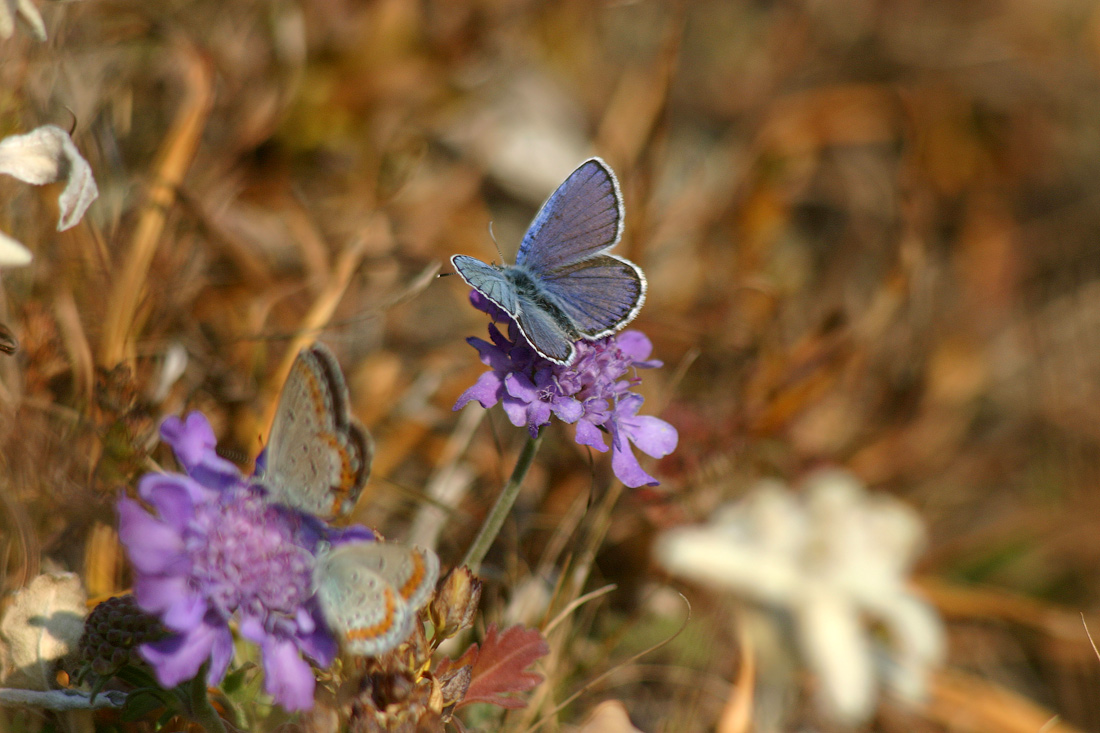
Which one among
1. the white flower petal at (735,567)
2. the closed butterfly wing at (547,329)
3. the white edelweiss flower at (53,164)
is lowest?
the white flower petal at (735,567)

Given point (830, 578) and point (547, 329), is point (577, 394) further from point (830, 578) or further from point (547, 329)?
point (830, 578)

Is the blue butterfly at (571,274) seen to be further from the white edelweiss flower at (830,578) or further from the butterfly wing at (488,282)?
the white edelweiss flower at (830,578)

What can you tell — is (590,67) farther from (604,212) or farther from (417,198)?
(604,212)

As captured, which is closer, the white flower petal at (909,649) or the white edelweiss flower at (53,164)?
the white edelweiss flower at (53,164)

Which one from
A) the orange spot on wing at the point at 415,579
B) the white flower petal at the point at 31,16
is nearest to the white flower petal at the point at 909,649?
the orange spot on wing at the point at 415,579

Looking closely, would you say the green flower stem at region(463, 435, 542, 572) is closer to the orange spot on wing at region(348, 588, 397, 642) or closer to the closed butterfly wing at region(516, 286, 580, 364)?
the closed butterfly wing at region(516, 286, 580, 364)

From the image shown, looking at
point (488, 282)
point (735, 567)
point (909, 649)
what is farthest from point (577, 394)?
point (909, 649)

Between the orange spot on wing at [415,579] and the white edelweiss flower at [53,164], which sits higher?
the white edelweiss flower at [53,164]
